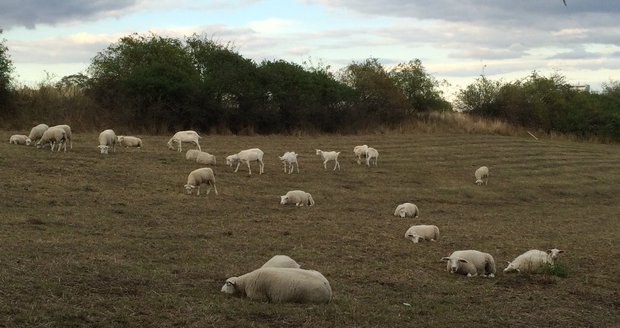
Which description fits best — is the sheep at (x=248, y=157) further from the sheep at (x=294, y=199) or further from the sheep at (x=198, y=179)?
the sheep at (x=294, y=199)

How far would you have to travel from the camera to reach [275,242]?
13.3 meters

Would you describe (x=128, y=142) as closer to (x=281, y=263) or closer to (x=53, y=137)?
(x=53, y=137)

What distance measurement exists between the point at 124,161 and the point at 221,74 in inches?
773

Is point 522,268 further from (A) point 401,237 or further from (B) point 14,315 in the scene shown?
(B) point 14,315

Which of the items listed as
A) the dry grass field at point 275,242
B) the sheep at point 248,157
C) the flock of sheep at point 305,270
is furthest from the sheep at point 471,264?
the sheep at point 248,157

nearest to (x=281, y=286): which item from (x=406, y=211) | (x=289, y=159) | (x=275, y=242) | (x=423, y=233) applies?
(x=275, y=242)

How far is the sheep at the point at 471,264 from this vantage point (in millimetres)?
11570

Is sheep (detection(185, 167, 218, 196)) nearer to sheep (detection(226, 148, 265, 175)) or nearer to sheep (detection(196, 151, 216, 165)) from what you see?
sheep (detection(226, 148, 265, 175))

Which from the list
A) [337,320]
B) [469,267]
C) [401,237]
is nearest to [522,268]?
[469,267]

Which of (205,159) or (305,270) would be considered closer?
(305,270)

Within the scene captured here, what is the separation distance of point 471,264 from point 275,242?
3642 millimetres

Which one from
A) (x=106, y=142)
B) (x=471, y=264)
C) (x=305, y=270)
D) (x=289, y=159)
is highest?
(x=106, y=142)

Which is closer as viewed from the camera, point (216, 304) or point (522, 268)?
point (216, 304)

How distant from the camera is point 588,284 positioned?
11.2m
